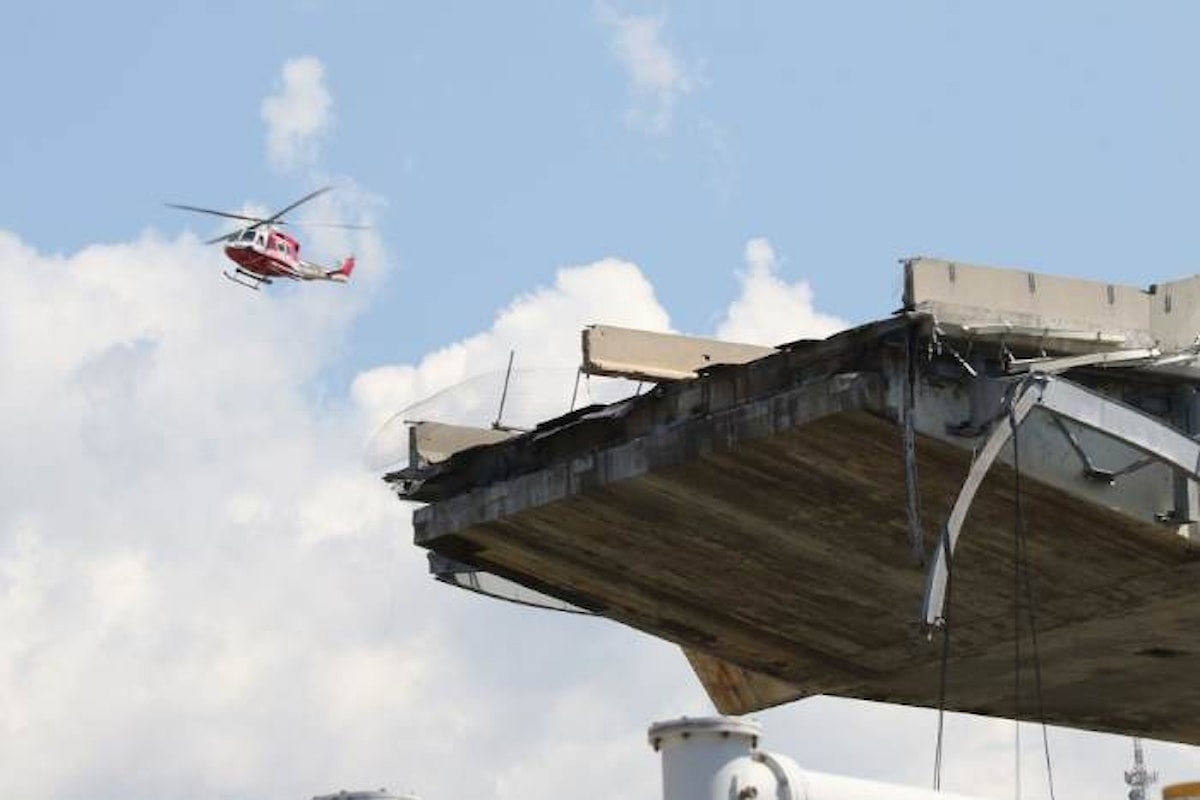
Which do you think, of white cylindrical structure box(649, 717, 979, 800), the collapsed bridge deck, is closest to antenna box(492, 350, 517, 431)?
the collapsed bridge deck

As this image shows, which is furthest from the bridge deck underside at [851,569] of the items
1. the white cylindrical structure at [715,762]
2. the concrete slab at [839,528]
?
the white cylindrical structure at [715,762]

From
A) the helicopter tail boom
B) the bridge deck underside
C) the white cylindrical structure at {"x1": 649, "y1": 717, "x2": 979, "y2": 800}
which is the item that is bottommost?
the white cylindrical structure at {"x1": 649, "y1": 717, "x2": 979, "y2": 800}

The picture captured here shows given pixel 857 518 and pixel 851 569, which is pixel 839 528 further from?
pixel 851 569

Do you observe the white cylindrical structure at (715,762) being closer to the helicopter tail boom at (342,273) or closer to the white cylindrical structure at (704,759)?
the white cylindrical structure at (704,759)

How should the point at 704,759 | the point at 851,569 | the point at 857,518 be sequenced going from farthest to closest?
1. the point at 851,569
2. the point at 857,518
3. the point at 704,759

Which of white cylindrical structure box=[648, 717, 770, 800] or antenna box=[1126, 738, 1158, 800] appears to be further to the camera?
antenna box=[1126, 738, 1158, 800]

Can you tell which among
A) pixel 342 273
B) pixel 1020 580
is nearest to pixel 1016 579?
pixel 1020 580

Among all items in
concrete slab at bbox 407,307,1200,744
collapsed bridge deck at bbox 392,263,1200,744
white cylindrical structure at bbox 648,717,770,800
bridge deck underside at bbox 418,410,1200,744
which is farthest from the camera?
bridge deck underside at bbox 418,410,1200,744

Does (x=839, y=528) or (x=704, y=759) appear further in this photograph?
(x=839, y=528)

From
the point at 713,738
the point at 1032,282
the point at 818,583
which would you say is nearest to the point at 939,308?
the point at 1032,282

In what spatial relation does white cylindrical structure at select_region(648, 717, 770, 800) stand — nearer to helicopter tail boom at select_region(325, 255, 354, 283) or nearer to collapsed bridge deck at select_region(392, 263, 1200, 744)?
collapsed bridge deck at select_region(392, 263, 1200, 744)

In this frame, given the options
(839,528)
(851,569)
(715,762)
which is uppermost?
(839,528)

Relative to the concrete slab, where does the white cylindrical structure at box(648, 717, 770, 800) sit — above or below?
below

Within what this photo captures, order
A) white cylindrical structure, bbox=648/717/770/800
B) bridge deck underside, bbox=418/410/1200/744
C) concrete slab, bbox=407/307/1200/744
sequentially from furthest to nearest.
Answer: bridge deck underside, bbox=418/410/1200/744 < concrete slab, bbox=407/307/1200/744 < white cylindrical structure, bbox=648/717/770/800
